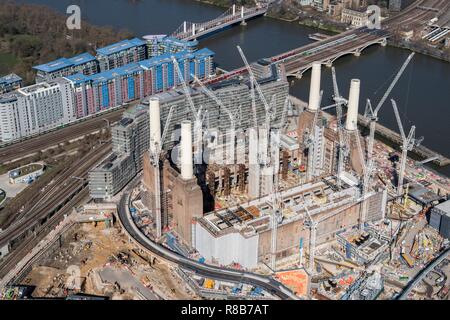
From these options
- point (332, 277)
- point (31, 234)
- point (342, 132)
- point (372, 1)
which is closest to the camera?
point (332, 277)

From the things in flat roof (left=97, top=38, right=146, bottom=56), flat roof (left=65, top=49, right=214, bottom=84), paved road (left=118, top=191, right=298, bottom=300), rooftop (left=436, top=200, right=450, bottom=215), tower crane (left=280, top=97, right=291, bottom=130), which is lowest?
paved road (left=118, top=191, right=298, bottom=300)

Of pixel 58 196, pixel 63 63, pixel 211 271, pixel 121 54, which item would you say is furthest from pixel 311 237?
pixel 121 54

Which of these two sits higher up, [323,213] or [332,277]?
[323,213]

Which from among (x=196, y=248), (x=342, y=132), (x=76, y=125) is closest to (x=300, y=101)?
(x=342, y=132)

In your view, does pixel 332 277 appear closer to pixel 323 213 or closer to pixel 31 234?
pixel 323 213

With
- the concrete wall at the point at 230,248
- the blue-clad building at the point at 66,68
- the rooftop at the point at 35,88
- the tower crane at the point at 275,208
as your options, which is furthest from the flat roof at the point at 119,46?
the concrete wall at the point at 230,248

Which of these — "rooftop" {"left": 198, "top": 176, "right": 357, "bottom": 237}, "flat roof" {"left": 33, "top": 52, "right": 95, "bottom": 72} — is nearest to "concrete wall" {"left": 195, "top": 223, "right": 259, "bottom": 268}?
"rooftop" {"left": 198, "top": 176, "right": 357, "bottom": 237}

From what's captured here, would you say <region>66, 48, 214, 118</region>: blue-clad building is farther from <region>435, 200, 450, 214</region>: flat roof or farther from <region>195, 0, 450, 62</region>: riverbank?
<region>435, 200, 450, 214</region>: flat roof
